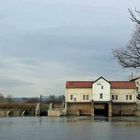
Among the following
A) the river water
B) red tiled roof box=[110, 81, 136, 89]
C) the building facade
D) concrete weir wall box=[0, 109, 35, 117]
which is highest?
red tiled roof box=[110, 81, 136, 89]

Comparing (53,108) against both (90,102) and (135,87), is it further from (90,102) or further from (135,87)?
(135,87)

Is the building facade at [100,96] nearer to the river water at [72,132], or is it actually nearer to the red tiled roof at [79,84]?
the red tiled roof at [79,84]

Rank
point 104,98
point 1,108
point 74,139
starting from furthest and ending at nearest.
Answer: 1. point 1,108
2. point 104,98
3. point 74,139

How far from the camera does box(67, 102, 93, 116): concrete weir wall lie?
11056cm

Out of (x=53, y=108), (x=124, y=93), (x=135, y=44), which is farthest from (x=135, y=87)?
(x=135, y=44)

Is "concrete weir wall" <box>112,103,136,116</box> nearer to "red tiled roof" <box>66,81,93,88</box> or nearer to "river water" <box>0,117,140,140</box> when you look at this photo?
"red tiled roof" <box>66,81,93,88</box>

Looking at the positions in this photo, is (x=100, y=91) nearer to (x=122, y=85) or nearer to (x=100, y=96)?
(x=100, y=96)

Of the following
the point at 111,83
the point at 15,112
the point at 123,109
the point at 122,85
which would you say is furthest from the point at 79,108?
the point at 15,112

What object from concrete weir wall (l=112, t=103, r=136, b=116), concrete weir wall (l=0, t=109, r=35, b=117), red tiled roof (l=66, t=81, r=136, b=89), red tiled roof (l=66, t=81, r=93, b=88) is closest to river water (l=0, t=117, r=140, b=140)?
concrete weir wall (l=112, t=103, r=136, b=116)

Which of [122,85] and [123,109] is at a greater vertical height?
[122,85]

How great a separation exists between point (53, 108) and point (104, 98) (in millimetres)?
12803

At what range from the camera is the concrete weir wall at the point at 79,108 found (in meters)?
111

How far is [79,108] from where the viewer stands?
11138 centimetres

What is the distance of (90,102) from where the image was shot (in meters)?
110
